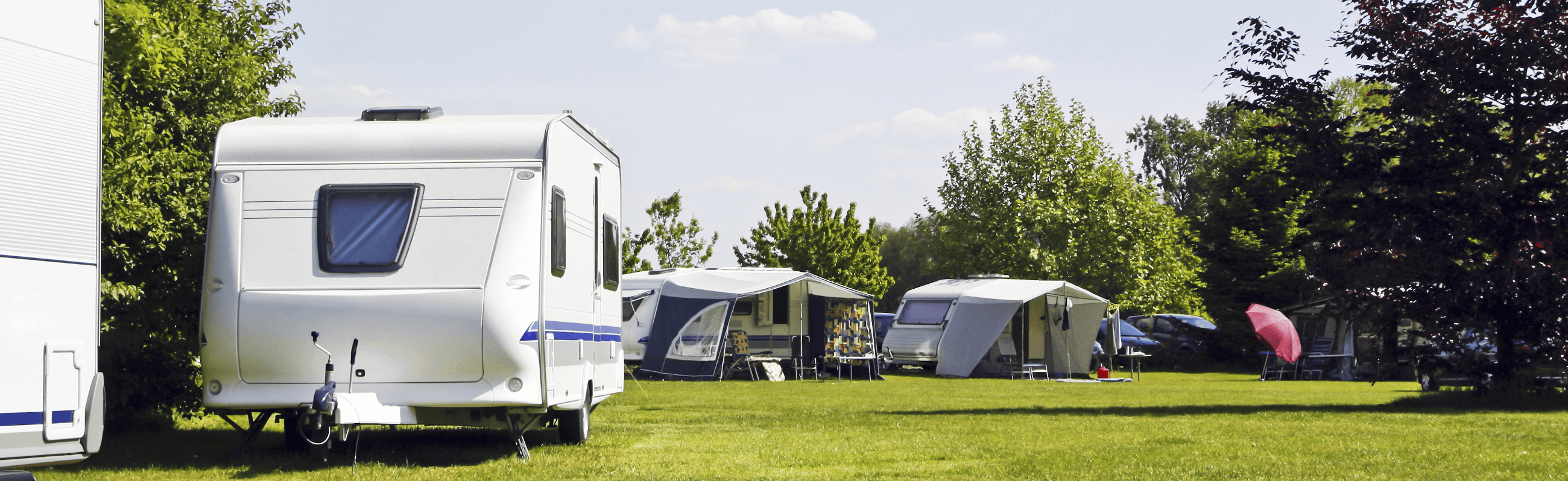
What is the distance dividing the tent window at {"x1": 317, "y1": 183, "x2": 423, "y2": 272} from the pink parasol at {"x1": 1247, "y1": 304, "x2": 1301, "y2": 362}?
17298 mm

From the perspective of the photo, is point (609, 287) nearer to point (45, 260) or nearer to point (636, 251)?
point (45, 260)

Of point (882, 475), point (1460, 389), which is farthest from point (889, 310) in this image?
point (882, 475)

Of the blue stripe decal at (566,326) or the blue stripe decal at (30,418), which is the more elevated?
the blue stripe decal at (566,326)

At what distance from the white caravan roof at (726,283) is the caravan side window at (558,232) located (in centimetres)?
1370

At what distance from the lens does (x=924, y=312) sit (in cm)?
2642

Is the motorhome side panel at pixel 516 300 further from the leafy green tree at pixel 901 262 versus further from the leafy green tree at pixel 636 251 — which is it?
the leafy green tree at pixel 901 262

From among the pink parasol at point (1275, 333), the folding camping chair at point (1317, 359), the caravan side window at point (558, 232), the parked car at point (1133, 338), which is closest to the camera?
the caravan side window at point (558, 232)

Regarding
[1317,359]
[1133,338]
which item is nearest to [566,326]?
[1317,359]

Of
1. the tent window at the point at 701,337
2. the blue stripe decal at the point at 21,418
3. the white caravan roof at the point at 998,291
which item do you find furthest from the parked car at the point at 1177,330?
the blue stripe decal at the point at 21,418

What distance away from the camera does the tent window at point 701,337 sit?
2283cm

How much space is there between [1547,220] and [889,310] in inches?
2076

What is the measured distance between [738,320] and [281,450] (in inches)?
598

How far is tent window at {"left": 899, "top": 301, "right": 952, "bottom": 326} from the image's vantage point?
26.1 metres

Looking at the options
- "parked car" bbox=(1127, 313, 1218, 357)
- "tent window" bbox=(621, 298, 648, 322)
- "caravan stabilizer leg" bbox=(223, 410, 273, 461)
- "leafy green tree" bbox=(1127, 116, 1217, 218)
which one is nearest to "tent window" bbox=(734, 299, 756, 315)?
"tent window" bbox=(621, 298, 648, 322)
